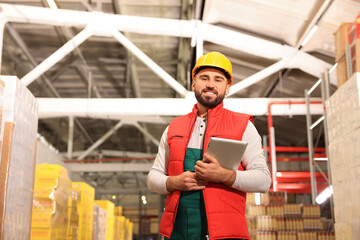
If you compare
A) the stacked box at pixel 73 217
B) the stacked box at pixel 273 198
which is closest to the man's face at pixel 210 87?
the stacked box at pixel 73 217

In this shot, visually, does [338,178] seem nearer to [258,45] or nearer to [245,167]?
[245,167]

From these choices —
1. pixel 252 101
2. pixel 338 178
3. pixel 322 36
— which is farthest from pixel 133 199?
pixel 338 178

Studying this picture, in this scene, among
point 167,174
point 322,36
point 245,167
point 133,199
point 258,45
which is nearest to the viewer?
point 245,167

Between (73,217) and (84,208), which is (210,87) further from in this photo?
(84,208)

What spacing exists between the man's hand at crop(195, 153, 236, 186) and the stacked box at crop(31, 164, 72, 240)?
3.46 meters

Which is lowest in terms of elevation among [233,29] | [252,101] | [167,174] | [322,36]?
[167,174]

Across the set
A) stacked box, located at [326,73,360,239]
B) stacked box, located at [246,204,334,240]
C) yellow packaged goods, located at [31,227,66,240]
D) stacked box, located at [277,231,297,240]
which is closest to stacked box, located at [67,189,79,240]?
yellow packaged goods, located at [31,227,66,240]

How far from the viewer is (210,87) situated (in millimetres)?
2494

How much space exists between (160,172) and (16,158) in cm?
214

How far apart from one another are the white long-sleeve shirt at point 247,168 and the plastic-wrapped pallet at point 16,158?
1892mm

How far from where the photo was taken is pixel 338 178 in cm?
567

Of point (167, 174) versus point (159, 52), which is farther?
point (159, 52)

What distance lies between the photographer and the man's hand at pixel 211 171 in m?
2.20

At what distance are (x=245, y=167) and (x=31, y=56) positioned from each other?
10.5m
